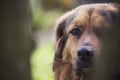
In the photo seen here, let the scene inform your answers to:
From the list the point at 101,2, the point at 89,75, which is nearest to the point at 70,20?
the point at 101,2

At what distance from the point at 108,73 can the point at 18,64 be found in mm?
1772

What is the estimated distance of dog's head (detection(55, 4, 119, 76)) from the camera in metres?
3.88

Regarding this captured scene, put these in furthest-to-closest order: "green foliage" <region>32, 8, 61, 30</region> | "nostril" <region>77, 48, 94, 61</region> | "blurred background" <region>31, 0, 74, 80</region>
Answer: "green foliage" <region>32, 8, 61, 30</region> < "blurred background" <region>31, 0, 74, 80</region> < "nostril" <region>77, 48, 94, 61</region>

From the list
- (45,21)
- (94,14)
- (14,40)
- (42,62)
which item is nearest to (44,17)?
(45,21)

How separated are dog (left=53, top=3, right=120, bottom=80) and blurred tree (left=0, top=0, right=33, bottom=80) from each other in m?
1.29

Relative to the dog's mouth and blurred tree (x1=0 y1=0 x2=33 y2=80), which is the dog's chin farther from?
blurred tree (x1=0 y1=0 x2=33 y2=80)

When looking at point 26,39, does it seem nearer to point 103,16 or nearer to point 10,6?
point 10,6

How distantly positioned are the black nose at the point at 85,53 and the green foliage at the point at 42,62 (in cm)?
188

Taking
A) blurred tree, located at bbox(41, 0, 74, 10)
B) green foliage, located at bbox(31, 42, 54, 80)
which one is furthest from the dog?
blurred tree, located at bbox(41, 0, 74, 10)

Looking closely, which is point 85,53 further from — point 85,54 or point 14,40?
point 14,40

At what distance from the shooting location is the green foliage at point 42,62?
6091 mm

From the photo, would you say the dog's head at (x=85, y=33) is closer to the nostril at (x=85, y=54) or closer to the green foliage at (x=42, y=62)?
the nostril at (x=85, y=54)

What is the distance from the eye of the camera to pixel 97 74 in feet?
13.3

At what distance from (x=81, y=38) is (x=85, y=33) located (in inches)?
2.7
